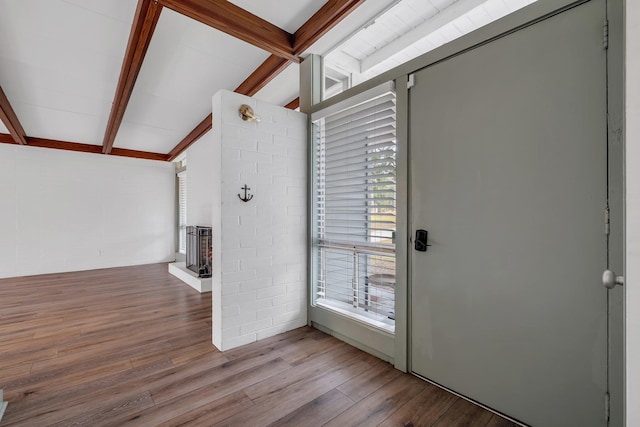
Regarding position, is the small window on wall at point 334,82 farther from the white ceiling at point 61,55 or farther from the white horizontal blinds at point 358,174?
the white ceiling at point 61,55

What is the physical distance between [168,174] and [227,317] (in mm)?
6068

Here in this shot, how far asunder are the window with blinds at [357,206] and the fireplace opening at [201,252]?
284cm

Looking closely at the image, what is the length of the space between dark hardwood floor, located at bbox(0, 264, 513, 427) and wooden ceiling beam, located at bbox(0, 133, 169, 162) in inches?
160

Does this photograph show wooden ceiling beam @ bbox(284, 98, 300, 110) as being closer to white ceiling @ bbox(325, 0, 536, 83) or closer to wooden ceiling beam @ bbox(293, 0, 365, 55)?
white ceiling @ bbox(325, 0, 536, 83)

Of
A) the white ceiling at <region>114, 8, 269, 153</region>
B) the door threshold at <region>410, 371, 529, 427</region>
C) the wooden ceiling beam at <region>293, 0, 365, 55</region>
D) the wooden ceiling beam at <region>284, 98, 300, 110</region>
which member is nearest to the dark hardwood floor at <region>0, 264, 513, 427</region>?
the door threshold at <region>410, 371, 529, 427</region>

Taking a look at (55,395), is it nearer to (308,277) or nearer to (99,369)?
(99,369)

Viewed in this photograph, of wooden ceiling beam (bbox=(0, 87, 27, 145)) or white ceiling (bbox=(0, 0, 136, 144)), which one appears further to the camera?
wooden ceiling beam (bbox=(0, 87, 27, 145))

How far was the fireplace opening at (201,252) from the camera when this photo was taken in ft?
16.3

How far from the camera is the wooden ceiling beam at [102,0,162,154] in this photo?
7.36 feet

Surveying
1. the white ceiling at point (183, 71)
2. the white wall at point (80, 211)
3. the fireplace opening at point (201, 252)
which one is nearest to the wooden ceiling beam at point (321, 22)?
the white ceiling at point (183, 71)

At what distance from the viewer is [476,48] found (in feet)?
5.68

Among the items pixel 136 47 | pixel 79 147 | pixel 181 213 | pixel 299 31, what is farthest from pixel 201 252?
pixel 299 31

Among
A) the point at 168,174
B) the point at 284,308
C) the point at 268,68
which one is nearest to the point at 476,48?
the point at 268,68

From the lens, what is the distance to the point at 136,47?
2.71 meters
